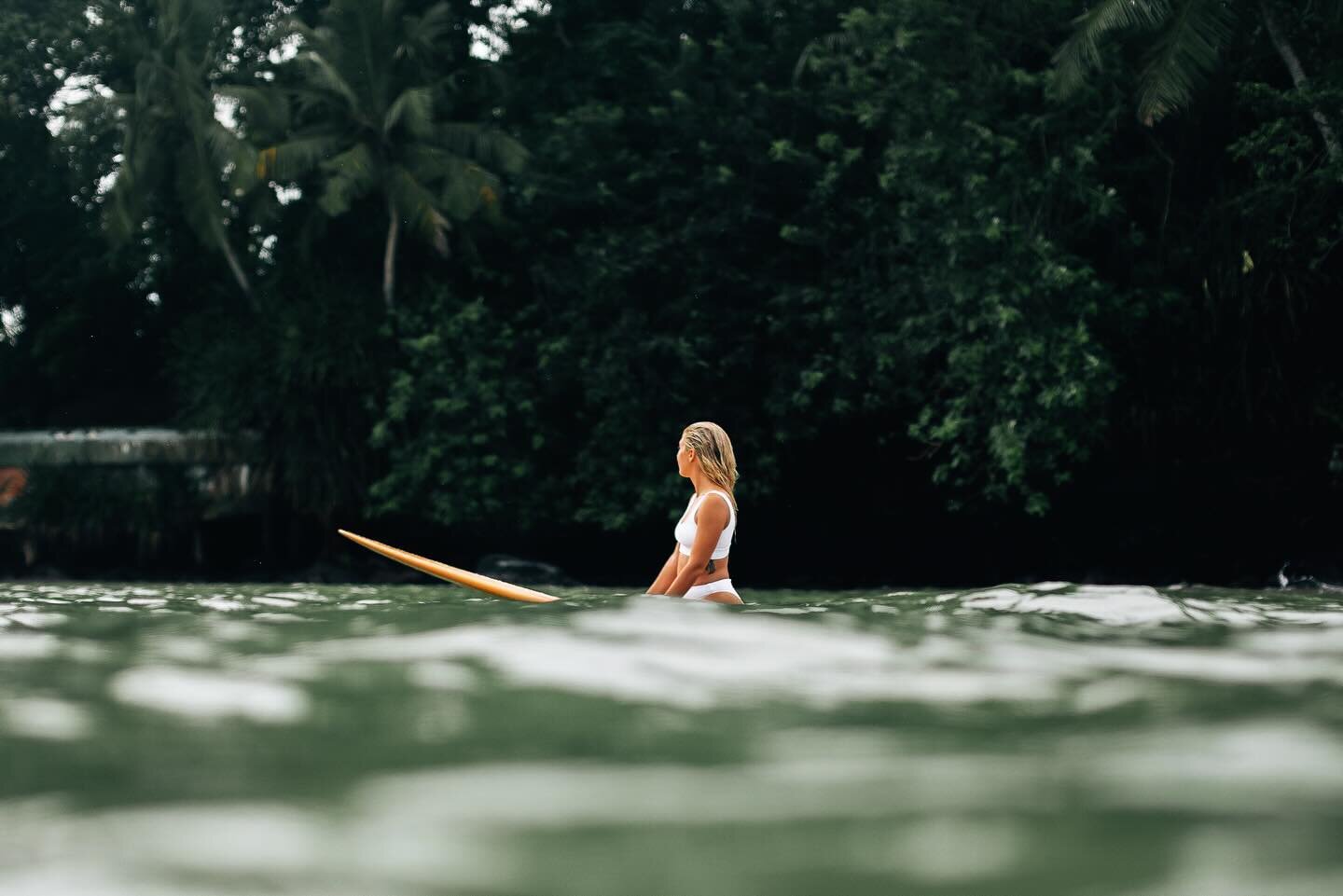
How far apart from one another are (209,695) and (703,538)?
3.08 m

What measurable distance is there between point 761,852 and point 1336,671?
2.36m

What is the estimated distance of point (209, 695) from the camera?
10.2 ft

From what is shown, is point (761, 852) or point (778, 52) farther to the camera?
point (778, 52)

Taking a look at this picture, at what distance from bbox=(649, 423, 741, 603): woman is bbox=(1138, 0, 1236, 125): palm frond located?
8497 mm

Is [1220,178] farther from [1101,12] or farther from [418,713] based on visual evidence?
[418,713]

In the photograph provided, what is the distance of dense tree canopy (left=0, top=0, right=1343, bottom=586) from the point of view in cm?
1484

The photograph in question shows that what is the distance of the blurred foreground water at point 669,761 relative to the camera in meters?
1.82

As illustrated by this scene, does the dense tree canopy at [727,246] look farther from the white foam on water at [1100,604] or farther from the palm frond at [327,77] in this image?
the white foam on water at [1100,604]

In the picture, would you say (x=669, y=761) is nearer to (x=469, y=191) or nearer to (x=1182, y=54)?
(x=1182, y=54)

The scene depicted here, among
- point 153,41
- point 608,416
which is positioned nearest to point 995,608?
point 608,416

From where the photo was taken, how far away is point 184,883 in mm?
1760

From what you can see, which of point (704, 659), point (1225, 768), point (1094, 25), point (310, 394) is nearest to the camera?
point (1225, 768)

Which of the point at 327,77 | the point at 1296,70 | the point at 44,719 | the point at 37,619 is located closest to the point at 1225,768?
the point at 44,719

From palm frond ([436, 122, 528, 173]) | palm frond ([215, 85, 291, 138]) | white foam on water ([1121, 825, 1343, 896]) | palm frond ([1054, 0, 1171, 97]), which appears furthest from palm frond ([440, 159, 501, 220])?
white foam on water ([1121, 825, 1343, 896])
